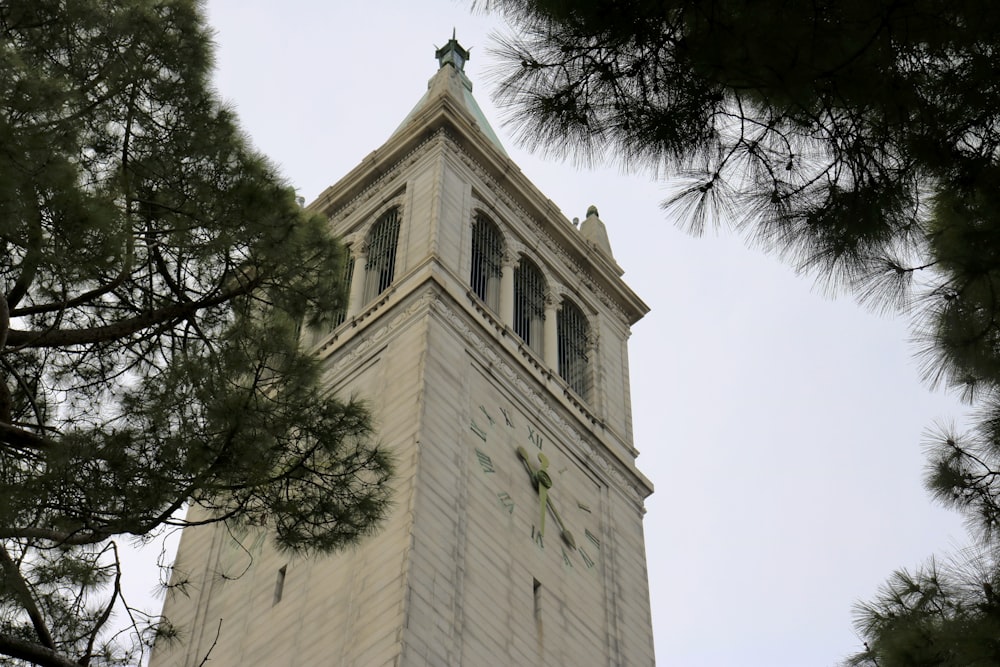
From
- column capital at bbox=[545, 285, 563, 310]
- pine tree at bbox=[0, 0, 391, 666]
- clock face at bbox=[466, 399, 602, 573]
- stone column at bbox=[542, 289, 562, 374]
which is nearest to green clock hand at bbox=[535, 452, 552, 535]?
clock face at bbox=[466, 399, 602, 573]

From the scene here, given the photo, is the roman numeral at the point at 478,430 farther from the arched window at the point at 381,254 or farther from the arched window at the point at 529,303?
the arched window at the point at 529,303

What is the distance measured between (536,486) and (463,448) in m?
2.22

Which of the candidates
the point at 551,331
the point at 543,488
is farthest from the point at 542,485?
the point at 551,331

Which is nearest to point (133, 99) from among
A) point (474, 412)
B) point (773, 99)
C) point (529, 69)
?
point (529, 69)

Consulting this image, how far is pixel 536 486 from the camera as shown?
2925 centimetres

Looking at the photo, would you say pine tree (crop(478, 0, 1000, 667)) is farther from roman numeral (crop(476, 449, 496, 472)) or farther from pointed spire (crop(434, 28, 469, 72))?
pointed spire (crop(434, 28, 469, 72))

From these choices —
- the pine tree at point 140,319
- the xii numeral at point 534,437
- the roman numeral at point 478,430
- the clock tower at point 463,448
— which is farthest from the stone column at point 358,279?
the pine tree at point 140,319

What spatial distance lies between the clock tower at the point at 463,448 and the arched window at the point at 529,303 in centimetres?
7

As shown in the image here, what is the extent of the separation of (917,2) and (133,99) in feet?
23.1

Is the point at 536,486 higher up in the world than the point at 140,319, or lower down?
higher up

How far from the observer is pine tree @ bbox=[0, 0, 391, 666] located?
41.2ft

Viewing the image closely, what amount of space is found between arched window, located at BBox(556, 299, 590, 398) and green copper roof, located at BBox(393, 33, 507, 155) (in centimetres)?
414

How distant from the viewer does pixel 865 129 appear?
10789mm

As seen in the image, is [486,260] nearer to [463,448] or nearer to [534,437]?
[534,437]
